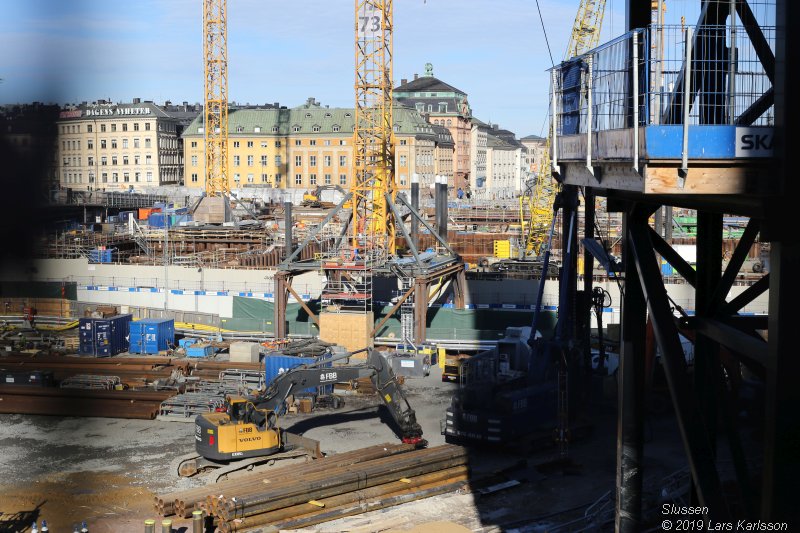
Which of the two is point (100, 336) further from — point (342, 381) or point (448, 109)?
point (448, 109)

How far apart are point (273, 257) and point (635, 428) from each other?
4933 cm

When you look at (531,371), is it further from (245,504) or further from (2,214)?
(2,214)

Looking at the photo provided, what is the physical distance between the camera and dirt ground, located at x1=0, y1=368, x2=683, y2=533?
774 inches

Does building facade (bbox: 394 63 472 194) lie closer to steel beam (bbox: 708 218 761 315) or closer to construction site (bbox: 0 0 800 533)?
construction site (bbox: 0 0 800 533)

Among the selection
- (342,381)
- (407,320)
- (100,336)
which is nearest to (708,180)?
(342,381)

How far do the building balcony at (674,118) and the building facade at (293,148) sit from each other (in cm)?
10201

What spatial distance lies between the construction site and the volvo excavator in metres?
0.05

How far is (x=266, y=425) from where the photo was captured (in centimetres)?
2341

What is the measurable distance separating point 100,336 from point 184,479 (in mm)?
16299

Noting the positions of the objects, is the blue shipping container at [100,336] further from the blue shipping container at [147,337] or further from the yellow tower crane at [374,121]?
the yellow tower crane at [374,121]

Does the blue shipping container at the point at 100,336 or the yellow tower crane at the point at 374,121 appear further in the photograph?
the yellow tower crane at the point at 374,121

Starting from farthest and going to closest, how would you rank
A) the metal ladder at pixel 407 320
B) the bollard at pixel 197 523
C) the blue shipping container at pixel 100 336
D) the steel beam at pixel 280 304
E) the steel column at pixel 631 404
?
the steel beam at pixel 280 304 < the metal ladder at pixel 407 320 < the blue shipping container at pixel 100 336 < the bollard at pixel 197 523 < the steel column at pixel 631 404

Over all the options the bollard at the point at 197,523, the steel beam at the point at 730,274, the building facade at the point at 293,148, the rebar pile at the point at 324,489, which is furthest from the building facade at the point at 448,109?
Result: the steel beam at the point at 730,274

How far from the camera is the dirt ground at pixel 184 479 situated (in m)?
19.7
